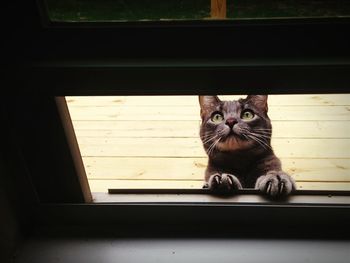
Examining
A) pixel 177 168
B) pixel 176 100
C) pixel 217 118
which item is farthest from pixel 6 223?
pixel 176 100

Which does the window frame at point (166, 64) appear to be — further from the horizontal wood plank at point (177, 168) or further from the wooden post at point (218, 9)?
the horizontal wood plank at point (177, 168)

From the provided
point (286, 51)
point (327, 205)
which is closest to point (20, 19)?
point (286, 51)

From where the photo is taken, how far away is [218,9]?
0.66m

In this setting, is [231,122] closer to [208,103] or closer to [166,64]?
[208,103]

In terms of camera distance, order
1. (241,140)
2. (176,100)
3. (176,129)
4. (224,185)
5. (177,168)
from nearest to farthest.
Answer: (224,185), (241,140), (177,168), (176,129), (176,100)

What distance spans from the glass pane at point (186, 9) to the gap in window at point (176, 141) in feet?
1.88

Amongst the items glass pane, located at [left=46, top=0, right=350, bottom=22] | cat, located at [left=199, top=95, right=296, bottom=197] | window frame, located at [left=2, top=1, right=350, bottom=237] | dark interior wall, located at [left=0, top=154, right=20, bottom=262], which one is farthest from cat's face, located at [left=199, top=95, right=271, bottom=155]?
dark interior wall, located at [left=0, top=154, right=20, bottom=262]

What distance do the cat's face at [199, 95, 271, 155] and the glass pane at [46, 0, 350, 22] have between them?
0.56 meters

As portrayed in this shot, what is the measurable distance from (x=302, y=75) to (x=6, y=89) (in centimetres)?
65

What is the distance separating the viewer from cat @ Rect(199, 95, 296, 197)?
1206 millimetres

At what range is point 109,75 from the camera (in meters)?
0.73

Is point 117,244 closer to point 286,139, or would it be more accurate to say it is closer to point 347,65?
point 347,65

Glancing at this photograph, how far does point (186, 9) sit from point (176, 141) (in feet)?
3.08

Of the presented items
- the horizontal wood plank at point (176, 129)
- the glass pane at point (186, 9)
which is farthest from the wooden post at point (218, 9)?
the horizontal wood plank at point (176, 129)
